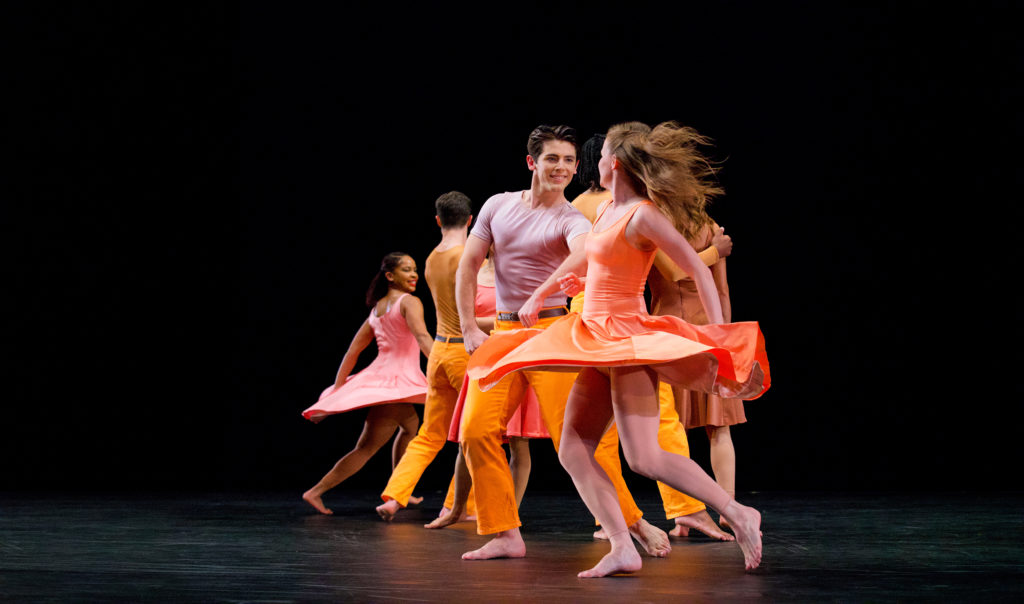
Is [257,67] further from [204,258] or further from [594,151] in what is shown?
[594,151]

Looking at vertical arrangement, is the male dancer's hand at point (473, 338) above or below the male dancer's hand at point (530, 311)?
below

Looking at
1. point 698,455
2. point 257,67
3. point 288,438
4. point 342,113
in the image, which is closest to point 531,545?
point 698,455

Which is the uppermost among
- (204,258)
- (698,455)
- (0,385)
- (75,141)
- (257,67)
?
(257,67)

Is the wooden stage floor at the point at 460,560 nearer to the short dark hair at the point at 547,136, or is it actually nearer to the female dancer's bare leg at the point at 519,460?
the female dancer's bare leg at the point at 519,460

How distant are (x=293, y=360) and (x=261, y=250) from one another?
779 millimetres

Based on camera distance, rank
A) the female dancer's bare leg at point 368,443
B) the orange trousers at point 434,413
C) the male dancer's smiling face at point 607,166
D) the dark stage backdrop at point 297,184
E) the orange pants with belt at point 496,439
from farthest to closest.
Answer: the dark stage backdrop at point 297,184 → the female dancer's bare leg at point 368,443 → the orange trousers at point 434,413 → the orange pants with belt at point 496,439 → the male dancer's smiling face at point 607,166

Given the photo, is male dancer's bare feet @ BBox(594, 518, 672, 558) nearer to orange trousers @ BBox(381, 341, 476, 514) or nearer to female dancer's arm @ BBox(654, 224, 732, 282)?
female dancer's arm @ BBox(654, 224, 732, 282)

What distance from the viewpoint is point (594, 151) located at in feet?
12.0

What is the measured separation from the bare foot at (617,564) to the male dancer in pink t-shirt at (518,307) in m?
0.47

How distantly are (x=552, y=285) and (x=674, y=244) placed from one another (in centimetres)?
47

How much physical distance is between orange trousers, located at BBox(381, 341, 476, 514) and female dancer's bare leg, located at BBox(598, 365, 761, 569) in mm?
1617

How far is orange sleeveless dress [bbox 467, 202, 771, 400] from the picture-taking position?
2529mm

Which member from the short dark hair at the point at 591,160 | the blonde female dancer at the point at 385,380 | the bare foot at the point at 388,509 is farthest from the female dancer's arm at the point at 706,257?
the bare foot at the point at 388,509

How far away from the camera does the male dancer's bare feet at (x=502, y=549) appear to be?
3.00 metres
